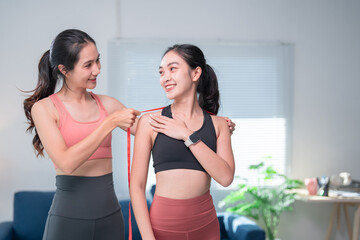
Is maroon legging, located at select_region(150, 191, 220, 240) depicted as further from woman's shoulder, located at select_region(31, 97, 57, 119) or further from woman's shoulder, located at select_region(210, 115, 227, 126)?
woman's shoulder, located at select_region(31, 97, 57, 119)

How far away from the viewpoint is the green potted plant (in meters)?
3.85

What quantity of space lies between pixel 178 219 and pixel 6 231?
2.24 metres

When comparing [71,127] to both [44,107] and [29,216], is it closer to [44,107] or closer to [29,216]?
[44,107]

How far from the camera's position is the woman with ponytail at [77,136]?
1.58 m

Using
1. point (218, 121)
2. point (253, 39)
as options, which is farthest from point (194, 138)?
point (253, 39)

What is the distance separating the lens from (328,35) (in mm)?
4359

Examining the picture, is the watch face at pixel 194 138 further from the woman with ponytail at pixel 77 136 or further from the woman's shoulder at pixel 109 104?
the woman's shoulder at pixel 109 104

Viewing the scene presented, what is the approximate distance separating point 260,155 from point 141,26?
1.86 meters

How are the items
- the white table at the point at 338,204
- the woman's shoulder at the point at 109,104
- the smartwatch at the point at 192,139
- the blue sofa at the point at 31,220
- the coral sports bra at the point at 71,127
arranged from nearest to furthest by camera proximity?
1. the smartwatch at the point at 192,139
2. the coral sports bra at the point at 71,127
3. the woman's shoulder at the point at 109,104
4. the blue sofa at the point at 31,220
5. the white table at the point at 338,204

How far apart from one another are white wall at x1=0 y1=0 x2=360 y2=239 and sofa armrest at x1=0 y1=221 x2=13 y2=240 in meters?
0.57

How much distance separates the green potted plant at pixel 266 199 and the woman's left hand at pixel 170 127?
2353 millimetres

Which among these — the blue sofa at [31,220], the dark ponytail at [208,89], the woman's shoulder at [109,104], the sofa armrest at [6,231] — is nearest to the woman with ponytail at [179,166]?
the dark ponytail at [208,89]

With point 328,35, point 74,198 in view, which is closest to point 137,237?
point 74,198

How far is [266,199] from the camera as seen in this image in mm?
Answer: 3871
